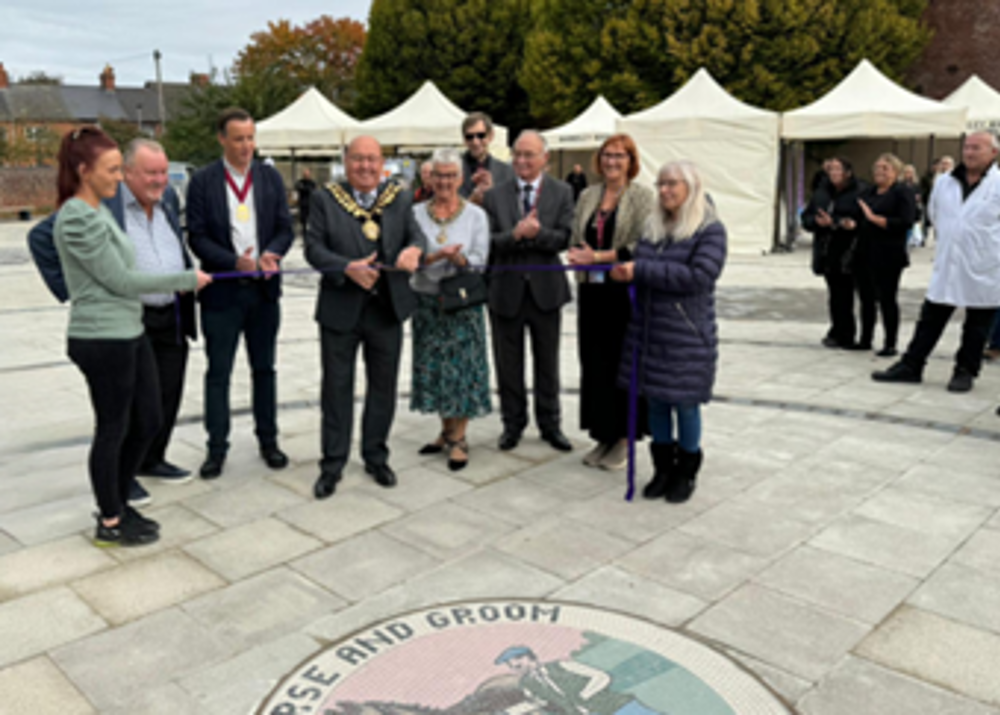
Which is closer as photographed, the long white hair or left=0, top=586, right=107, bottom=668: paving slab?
left=0, top=586, right=107, bottom=668: paving slab

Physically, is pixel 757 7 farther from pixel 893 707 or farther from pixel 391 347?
pixel 893 707

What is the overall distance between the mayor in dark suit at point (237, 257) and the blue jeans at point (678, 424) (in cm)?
209

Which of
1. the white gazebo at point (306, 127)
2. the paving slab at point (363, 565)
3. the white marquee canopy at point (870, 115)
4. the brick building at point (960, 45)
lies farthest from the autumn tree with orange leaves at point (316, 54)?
the paving slab at point (363, 565)

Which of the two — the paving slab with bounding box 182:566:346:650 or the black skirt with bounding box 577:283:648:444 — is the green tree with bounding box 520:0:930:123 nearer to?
the black skirt with bounding box 577:283:648:444

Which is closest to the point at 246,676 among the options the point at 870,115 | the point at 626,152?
the point at 626,152

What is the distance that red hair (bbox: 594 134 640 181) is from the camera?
438cm

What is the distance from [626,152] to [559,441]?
69.4 inches

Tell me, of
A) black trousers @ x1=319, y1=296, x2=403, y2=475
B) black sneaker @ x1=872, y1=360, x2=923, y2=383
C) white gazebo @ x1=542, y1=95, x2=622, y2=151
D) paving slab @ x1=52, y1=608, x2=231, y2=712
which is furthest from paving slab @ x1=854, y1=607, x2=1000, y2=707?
white gazebo @ x1=542, y1=95, x2=622, y2=151

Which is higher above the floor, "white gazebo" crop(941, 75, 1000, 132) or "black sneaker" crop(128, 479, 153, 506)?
"white gazebo" crop(941, 75, 1000, 132)

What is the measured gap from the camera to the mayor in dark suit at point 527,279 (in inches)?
191

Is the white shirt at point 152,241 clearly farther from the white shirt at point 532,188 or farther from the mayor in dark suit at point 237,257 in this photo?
the white shirt at point 532,188

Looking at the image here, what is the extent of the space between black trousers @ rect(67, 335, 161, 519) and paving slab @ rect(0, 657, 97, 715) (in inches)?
37.9

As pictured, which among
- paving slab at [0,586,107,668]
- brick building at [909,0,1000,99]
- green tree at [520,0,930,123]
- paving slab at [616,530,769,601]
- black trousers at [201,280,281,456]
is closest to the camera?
paving slab at [0,586,107,668]

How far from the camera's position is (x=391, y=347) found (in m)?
4.53
